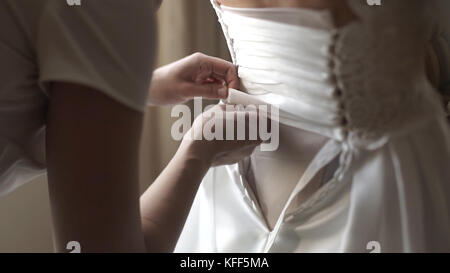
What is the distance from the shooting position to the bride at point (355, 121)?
533 millimetres

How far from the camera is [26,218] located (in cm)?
96

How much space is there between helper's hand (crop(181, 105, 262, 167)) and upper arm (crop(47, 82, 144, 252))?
0.17 metres

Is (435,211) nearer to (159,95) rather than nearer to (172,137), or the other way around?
(159,95)

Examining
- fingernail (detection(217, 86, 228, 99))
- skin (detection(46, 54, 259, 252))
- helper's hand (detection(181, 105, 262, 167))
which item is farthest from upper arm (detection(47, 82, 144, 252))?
fingernail (detection(217, 86, 228, 99))

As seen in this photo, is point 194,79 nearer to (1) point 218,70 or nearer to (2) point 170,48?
(1) point 218,70

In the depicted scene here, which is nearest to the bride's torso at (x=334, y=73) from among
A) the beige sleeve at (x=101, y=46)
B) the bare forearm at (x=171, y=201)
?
the bare forearm at (x=171, y=201)

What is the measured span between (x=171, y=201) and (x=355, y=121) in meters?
0.22

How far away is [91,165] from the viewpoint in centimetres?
36

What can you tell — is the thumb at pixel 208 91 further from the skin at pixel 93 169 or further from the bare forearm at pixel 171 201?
the skin at pixel 93 169

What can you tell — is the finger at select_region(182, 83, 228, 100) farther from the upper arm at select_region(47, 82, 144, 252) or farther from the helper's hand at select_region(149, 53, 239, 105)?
the upper arm at select_region(47, 82, 144, 252)

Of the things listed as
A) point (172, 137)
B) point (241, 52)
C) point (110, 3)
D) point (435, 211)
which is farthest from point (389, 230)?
point (172, 137)

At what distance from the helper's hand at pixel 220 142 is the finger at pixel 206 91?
0.18 feet

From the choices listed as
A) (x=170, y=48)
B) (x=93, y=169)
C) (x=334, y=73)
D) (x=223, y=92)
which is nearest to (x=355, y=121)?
(x=334, y=73)

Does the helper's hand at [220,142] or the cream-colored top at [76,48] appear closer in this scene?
the cream-colored top at [76,48]
